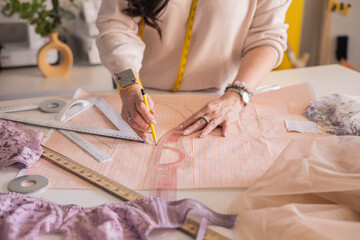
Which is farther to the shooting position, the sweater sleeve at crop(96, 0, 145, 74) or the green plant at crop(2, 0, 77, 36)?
the green plant at crop(2, 0, 77, 36)

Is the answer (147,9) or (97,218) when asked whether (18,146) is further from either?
(147,9)

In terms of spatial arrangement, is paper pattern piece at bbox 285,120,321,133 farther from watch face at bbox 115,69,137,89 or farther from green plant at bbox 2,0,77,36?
green plant at bbox 2,0,77,36

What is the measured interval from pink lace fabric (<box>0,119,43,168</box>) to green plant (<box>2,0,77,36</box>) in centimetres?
122

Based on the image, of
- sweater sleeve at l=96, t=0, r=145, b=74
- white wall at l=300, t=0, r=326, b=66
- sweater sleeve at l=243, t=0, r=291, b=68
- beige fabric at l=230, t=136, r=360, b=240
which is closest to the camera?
beige fabric at l=230, t=136, r=360, b=240

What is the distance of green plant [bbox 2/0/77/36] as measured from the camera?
6.95 feet

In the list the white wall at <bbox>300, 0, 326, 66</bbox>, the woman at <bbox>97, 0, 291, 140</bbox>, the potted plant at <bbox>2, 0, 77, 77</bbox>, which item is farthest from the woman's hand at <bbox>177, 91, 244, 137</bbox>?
the white wall at <bbox>300, 0, 326, 66</bbox>

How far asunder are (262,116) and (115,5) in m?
0.58

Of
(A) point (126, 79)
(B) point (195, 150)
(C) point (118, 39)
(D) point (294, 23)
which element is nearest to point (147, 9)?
(C) point (118, 39)

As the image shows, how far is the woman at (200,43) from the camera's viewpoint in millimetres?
1236

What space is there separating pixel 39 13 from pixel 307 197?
1939mm

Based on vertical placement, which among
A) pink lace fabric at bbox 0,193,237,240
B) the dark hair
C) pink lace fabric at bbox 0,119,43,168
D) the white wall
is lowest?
the white wall

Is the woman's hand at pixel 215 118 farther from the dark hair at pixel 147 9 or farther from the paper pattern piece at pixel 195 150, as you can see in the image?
the dark hair at pixel 147 9

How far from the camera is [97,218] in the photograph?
0.73 metres

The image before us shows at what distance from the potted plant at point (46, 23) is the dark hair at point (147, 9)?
3.62 ft
